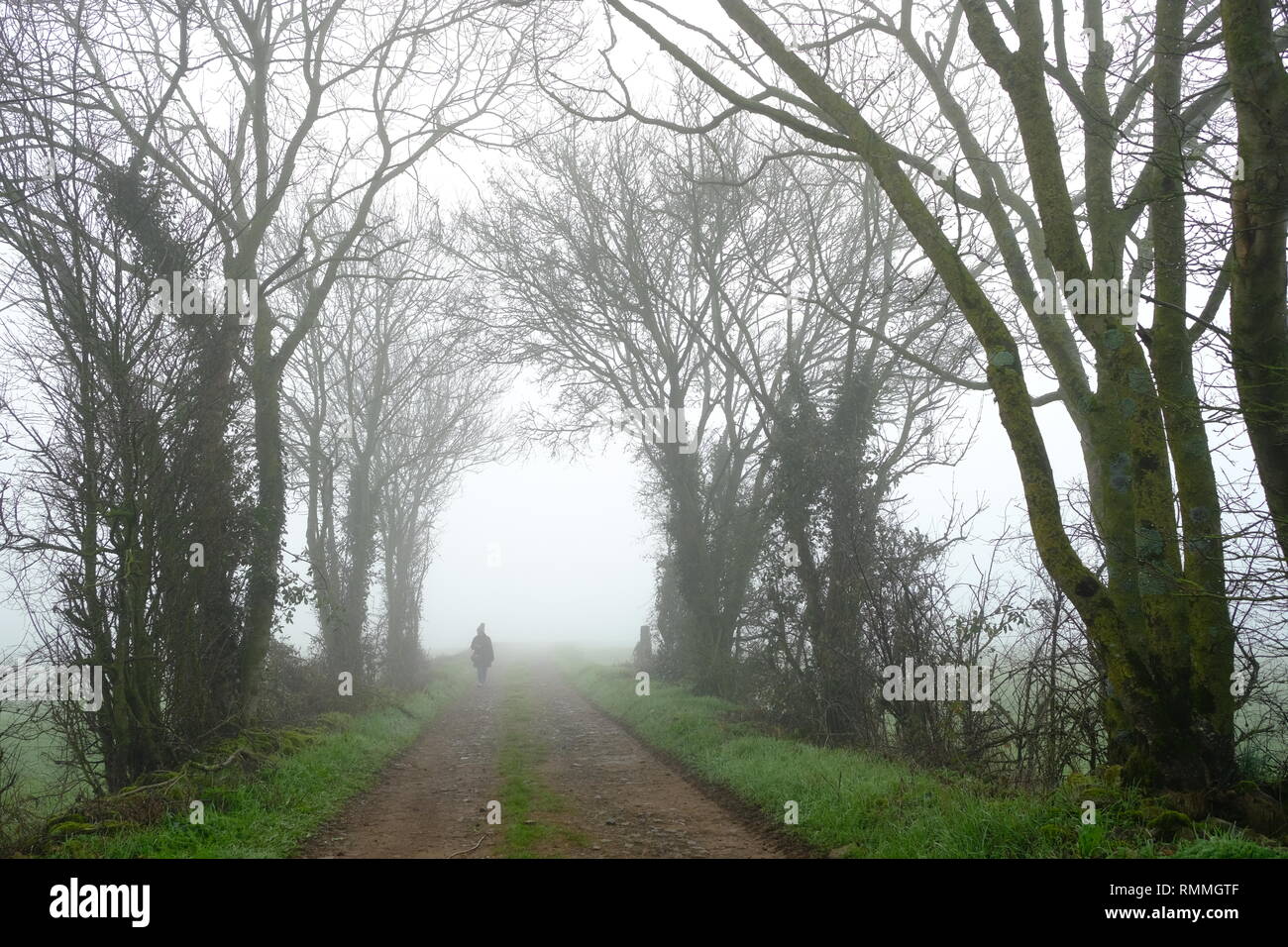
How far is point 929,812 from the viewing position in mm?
5887

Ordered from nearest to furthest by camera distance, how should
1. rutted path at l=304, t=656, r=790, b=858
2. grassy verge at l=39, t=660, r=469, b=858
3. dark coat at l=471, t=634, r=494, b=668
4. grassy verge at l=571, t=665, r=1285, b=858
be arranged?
grassy verge at l=571, t=665, r=1285, b=858 < grassy verge at l=39, t=660, r=469, b=858 < rutted path at l=304, t=656, r=790, b=858 < dark coat at l=471, t=634, r=494, b=668

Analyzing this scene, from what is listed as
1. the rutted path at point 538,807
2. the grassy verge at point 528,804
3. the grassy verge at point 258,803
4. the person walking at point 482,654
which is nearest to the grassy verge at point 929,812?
the rutted path at point 538,807

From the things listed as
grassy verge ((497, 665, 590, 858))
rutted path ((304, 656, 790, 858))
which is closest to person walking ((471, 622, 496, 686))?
grassy verge ((497, 665, 590, 858))

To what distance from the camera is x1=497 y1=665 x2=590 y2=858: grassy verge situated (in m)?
6.51

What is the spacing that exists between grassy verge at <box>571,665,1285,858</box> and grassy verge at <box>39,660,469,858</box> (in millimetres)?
4194

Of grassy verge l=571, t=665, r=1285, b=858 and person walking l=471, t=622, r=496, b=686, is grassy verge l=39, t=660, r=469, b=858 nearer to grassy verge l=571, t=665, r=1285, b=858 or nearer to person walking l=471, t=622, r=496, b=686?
grassy verge l=571, t=665, r=1285, b=858

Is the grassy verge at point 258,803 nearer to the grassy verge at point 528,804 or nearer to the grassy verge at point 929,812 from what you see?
the grassy verge at point 528,804

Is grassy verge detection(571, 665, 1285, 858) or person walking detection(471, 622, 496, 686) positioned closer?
grassy verge detection(571, 665, 1285, 858)

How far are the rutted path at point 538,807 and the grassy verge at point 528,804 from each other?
12 millimetres

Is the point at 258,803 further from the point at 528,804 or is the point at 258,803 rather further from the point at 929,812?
the point at 929,812

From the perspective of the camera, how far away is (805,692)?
11.6 m

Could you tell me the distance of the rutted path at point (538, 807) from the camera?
21.3 ft
